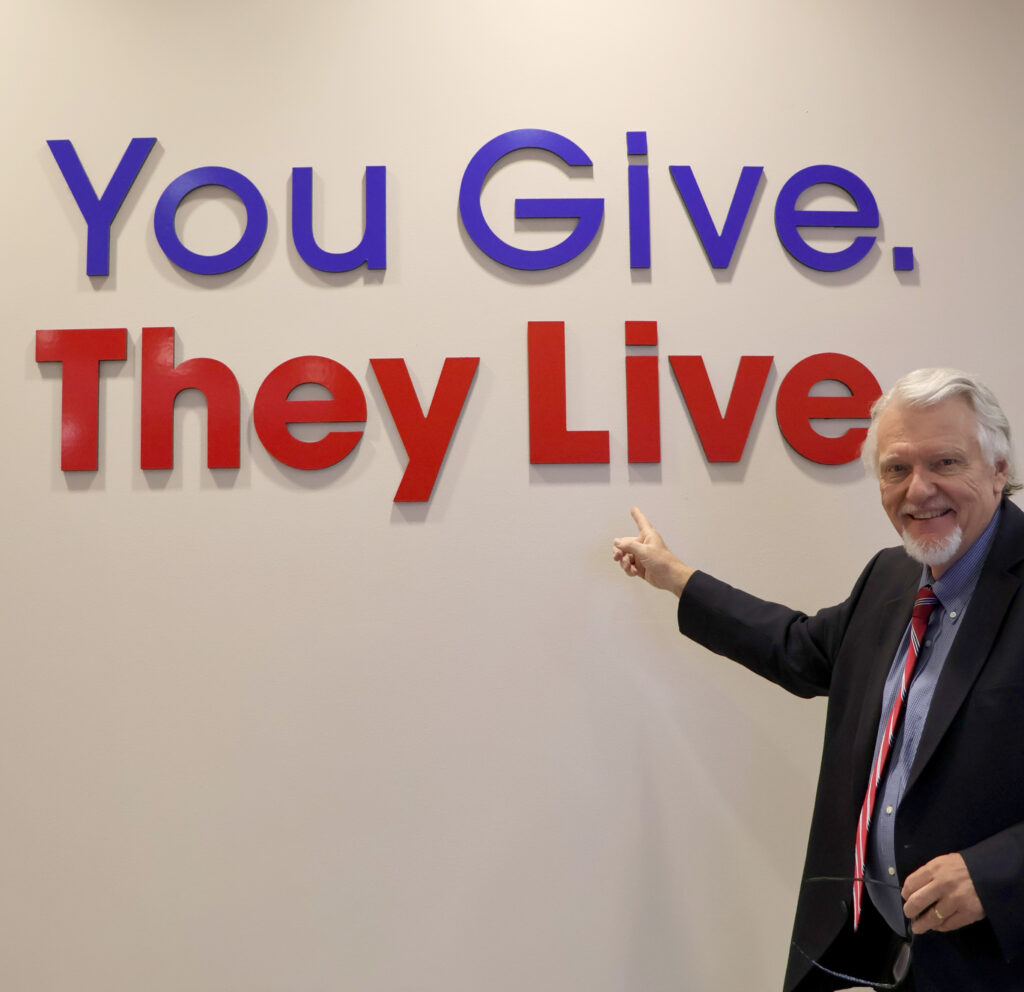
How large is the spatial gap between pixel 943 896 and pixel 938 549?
596mm

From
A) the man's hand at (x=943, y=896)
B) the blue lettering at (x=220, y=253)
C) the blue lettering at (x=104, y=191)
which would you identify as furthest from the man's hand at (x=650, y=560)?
the blue lettering at (x=104, y=191)

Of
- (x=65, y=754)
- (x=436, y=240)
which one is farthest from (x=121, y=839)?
(x=436, y=240)

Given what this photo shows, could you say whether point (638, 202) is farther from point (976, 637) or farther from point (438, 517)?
point (976, 637)

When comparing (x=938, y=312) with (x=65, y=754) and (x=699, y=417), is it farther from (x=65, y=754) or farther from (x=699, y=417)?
(x=65, y=754)

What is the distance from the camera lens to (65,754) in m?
2.43

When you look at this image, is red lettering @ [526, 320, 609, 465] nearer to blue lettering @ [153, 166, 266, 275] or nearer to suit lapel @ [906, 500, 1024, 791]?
blue lettering @ [153, 166, 266, 275]

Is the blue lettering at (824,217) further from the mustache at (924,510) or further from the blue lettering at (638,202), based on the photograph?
the mustache at (924,510)

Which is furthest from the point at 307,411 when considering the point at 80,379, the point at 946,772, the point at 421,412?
the point at 946,772

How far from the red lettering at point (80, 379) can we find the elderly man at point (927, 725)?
6.00 ft

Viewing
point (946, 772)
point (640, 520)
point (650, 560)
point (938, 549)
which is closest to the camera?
point (946, 772)

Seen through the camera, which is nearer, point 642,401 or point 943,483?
point 943,483

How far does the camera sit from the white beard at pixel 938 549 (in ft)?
5.69

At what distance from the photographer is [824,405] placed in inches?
98.4

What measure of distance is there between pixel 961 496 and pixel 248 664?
1.71 meters
